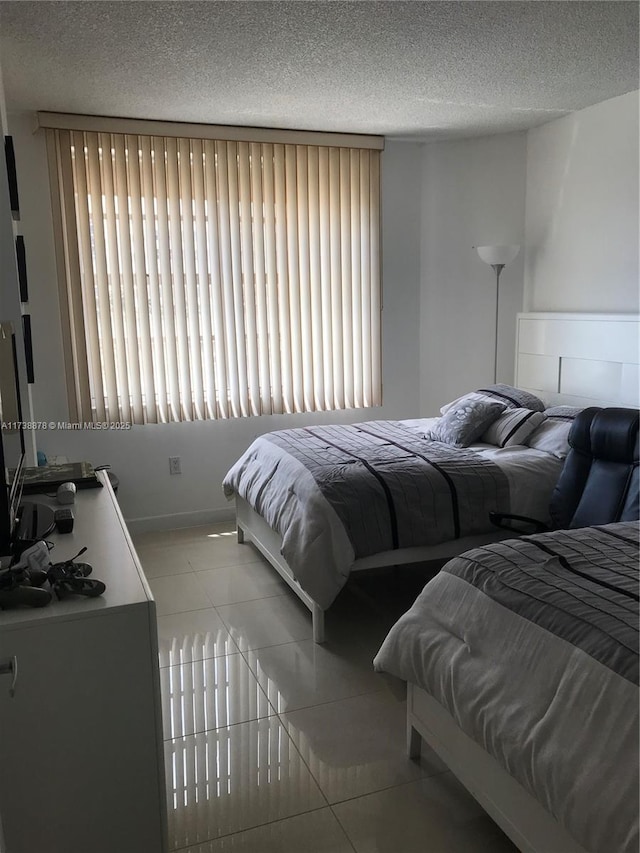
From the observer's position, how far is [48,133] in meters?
4.07

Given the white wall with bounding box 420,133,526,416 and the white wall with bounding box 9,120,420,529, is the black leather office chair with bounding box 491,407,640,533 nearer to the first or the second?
the white wall with bounding box 420,133,526,416

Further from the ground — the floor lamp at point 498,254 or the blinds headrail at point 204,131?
the blinds headrail at point 204,131

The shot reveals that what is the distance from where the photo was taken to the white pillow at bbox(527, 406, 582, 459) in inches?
138

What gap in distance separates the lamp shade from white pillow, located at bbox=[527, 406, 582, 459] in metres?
1.11

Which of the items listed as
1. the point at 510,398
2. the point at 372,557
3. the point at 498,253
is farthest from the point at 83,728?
the point at 498,253

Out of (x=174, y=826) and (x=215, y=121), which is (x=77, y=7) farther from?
(x=174, y=826)

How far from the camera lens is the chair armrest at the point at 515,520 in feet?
9.72

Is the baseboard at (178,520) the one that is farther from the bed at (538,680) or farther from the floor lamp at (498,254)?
the bed at (538,680)

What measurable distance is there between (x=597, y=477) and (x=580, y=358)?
1.35 m

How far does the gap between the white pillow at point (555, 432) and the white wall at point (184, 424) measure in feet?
5.12

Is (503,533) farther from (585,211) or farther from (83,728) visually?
(83,728)

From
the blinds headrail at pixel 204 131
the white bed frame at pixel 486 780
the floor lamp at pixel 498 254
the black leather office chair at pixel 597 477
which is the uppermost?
the blinds headrail at pixel 204 131

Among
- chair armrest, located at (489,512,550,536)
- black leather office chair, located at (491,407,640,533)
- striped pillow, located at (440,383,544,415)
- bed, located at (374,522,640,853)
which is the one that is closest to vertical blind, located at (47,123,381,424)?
striped pillow, located at (440,383,544,415)

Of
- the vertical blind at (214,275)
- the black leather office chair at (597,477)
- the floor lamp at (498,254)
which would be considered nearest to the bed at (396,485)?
the black leather office chair at (597,477)
